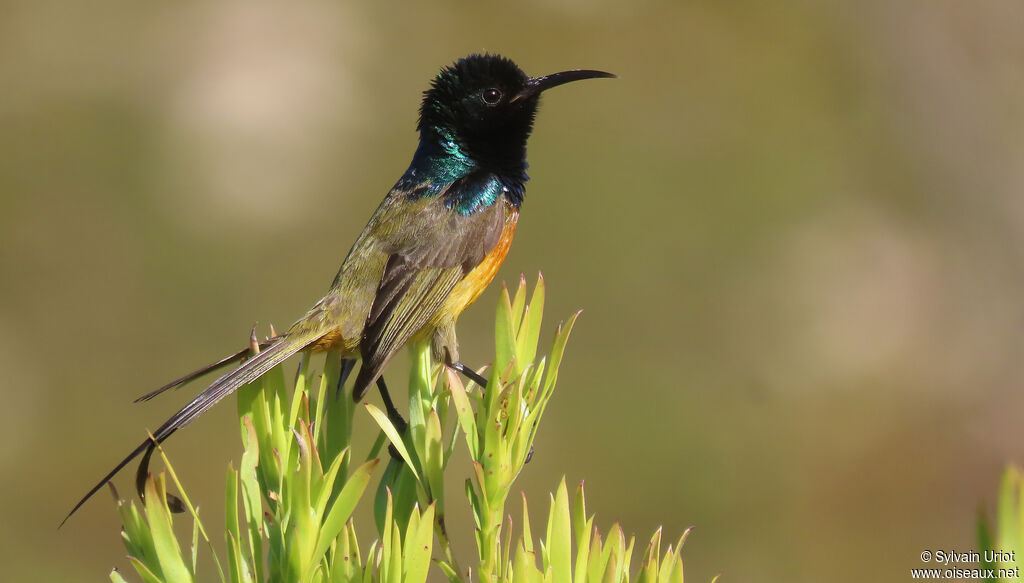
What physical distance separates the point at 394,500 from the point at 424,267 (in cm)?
145

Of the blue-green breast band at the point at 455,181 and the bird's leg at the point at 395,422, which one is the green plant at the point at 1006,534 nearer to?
the bird's leg at the point at 395,422

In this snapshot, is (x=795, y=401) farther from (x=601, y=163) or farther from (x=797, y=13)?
(x=797, y=13)

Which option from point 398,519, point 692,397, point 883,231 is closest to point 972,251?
point 883,231

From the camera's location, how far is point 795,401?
7148 mm

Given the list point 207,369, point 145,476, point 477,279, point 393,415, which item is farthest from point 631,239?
point 145,476

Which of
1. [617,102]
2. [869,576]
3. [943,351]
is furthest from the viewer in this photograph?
[617,102]

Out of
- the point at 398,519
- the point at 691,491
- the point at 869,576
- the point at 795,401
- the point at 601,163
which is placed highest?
the point at 601,163

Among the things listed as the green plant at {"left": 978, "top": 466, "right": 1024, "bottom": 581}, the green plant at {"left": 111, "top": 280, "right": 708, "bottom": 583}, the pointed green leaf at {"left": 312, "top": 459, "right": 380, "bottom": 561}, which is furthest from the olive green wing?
the green plant at {"left": 978, "top": 466, "right": 1024, "bottom": 581}

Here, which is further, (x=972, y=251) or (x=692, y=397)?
(x=972, y=251)

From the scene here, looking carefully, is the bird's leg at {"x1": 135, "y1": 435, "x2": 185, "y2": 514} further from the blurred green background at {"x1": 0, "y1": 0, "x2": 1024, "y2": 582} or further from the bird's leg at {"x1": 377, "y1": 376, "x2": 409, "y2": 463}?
the blurred green background at {"x1": 0, "y1": 0, "x2": 1024, "y2": 582}

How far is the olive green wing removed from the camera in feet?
9.57

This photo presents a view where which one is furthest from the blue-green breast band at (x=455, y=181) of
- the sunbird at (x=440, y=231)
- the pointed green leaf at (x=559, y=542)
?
the pointed green leaf at (x=559, y=542)

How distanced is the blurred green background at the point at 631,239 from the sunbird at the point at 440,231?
311 centimetres

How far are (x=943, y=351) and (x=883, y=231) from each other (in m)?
1.13
